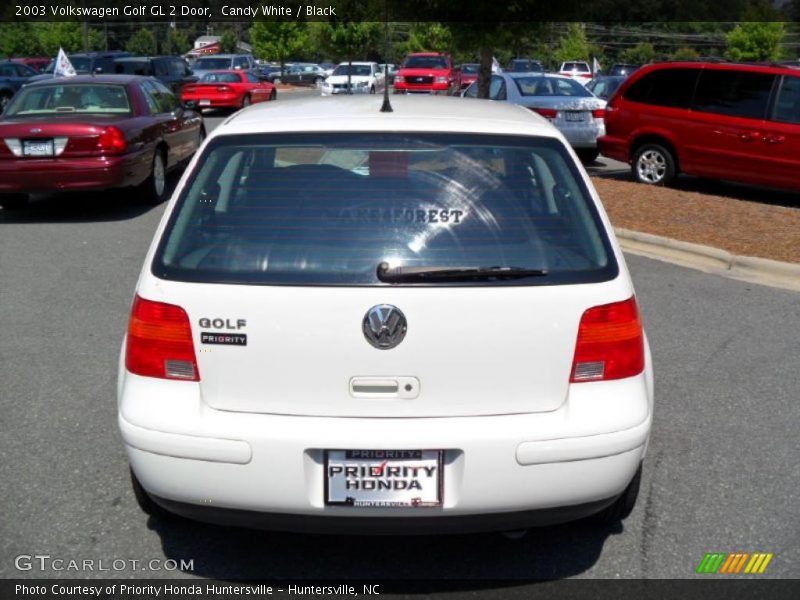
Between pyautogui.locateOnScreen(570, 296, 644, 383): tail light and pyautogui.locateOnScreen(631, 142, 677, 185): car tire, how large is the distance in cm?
1023

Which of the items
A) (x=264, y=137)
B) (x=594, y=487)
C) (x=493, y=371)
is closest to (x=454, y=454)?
(x=493, y=371)

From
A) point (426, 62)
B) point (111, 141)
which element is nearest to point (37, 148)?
point (111, 141)

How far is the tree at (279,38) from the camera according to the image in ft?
187

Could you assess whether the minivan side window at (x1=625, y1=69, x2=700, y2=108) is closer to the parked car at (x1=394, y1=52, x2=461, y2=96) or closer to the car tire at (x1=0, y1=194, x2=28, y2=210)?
the car tire at (x1=0, y1=194, x2=28, y2=210)

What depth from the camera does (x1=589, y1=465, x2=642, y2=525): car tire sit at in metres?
3.72

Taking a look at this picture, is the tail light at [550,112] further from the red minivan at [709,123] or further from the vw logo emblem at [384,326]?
the vw logo emblem at [384,326]

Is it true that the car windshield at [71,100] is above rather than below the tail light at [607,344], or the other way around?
below

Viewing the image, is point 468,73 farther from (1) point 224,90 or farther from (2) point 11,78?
(2) point 11,78

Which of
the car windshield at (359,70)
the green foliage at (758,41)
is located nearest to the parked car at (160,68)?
the car windshield at (359,70)

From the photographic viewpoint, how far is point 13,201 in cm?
1195

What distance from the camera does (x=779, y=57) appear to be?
190 feet

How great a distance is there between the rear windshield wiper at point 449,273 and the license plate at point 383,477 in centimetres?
57

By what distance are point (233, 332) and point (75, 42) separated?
6797 cm

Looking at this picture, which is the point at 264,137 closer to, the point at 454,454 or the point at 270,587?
the point at 454,454
